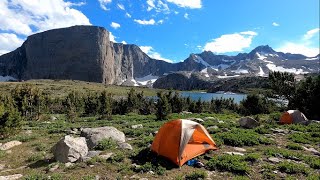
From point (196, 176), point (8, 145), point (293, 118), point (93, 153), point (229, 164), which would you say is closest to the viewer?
A: point (196, 176)

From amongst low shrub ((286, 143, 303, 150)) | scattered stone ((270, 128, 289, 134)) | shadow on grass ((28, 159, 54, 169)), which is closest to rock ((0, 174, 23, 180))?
shadow on grass ((28, 159, 54, 169))

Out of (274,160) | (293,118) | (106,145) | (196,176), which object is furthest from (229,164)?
(293,118)

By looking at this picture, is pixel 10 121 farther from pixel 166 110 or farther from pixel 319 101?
pixel 319 101

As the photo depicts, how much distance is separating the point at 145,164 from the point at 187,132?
3.30 metres

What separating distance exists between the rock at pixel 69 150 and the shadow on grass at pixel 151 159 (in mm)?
3015

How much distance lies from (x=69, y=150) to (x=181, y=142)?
20.2ft

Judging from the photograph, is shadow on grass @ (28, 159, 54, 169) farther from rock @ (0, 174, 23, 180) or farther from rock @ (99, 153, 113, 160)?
rock @ (99, 153, 113, 160)

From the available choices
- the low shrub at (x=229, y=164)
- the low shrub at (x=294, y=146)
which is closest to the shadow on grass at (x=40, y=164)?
the low shrub at (x=229, y=164)

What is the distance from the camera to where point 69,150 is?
1559 centimetres

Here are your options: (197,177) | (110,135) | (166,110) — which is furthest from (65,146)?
(166,110)

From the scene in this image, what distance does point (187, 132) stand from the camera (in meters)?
16.1

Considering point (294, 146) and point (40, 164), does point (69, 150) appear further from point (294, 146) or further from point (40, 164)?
point (294, 146)

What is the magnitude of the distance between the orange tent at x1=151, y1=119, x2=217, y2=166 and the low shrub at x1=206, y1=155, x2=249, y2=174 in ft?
4.34

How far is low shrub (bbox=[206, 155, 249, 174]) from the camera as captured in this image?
13651mm
